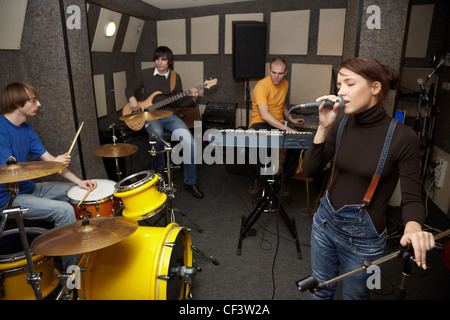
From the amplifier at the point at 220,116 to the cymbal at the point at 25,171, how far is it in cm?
275

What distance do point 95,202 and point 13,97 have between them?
35.3 inches

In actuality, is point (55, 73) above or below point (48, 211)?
above

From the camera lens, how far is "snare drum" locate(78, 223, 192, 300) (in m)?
1.62

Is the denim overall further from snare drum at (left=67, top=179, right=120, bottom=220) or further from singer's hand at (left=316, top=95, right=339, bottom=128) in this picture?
snare drum at (left=67, top=179, right=120, bottom=220)

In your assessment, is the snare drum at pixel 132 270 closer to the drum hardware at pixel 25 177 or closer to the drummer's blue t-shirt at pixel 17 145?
the drum hardware at pixel 25 177

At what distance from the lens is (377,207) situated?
1.32 meters

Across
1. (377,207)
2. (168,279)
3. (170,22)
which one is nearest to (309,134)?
(377,207)

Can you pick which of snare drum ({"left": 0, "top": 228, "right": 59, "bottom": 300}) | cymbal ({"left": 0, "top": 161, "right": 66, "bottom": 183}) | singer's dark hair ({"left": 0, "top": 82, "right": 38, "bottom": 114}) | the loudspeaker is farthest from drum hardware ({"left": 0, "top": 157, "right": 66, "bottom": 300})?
the loudspeaker

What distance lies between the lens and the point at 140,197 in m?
2.15

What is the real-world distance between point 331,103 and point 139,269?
1.19 metres

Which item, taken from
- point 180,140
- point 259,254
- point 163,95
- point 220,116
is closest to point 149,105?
point 163,95

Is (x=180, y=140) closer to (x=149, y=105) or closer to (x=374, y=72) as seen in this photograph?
(x=149, y=105)

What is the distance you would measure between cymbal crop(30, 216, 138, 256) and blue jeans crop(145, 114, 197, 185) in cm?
202

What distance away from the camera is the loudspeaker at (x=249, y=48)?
3744 mm
